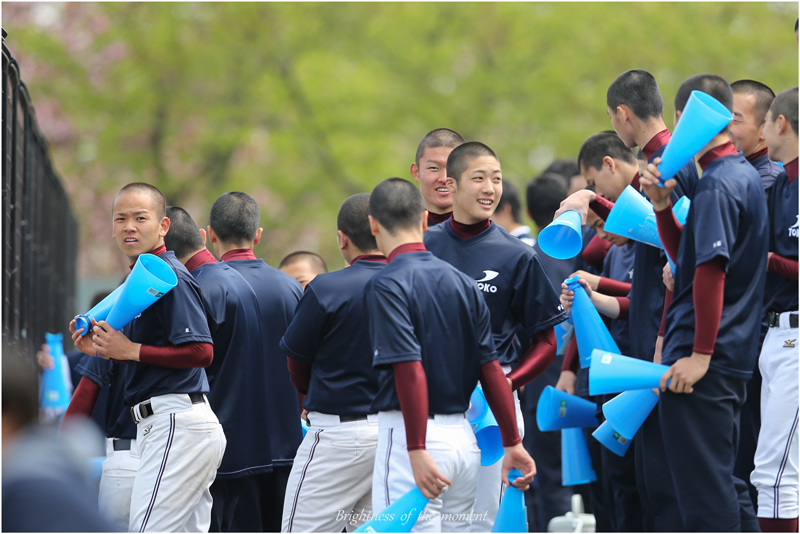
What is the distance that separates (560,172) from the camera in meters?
8.74

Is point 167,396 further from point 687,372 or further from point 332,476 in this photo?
point 687,372

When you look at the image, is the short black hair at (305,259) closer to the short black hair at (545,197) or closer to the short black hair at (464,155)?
the short black hair at (545,197)

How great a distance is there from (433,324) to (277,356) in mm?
2104

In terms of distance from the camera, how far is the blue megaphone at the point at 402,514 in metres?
3.68

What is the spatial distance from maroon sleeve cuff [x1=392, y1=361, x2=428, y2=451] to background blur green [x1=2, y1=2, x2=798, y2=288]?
1469 cm

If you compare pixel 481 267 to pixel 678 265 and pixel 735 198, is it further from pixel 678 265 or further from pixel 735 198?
pixel 735 198

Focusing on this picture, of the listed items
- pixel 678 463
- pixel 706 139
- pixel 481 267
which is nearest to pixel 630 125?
pixel 706 139

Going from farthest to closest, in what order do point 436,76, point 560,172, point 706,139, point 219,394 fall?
1. point 436,76
2. point 560,172
3. point 219,394
4. point 706,139

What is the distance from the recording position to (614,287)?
19.0ft

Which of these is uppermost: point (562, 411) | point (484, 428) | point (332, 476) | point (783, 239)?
point (783, 239)

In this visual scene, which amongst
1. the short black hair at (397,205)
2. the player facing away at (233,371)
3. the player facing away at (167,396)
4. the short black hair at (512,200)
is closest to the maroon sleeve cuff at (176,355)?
the player facing away at (167,396)

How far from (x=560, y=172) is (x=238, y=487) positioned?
4610 millimetres

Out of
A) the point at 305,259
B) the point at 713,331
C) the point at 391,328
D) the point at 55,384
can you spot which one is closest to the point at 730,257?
the point at 713,331

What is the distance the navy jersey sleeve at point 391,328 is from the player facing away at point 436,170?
1.83 m
